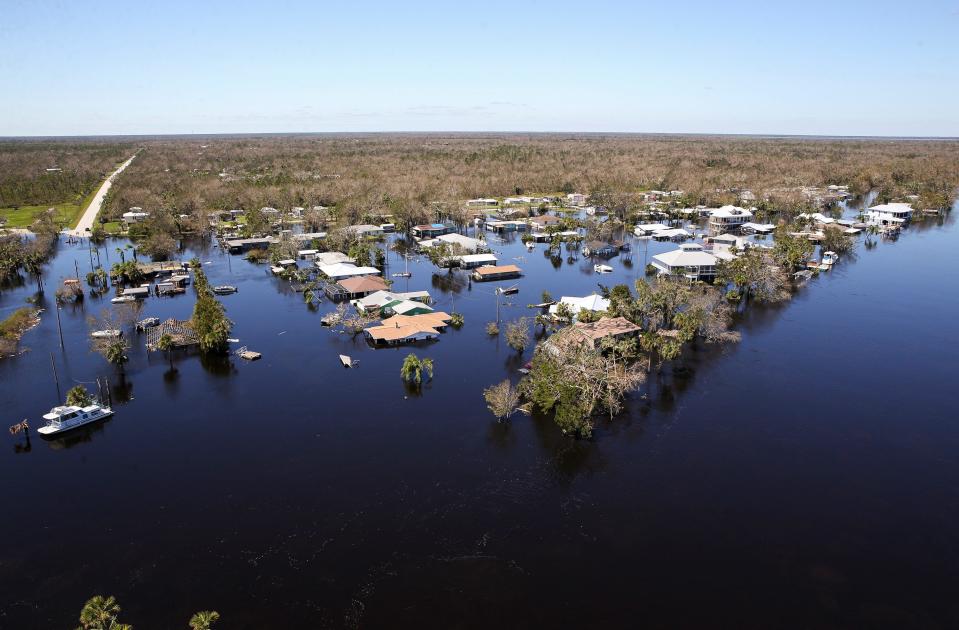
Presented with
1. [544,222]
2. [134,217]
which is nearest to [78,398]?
[134,217]

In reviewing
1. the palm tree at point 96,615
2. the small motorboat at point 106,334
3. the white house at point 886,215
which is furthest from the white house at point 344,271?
the white house at point 886,215

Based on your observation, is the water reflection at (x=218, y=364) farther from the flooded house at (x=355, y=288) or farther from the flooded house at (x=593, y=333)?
the flooded house at (x=593, y=333)

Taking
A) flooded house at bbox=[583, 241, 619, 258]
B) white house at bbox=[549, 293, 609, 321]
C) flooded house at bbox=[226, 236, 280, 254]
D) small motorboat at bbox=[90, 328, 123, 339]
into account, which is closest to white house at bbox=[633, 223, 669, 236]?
flooded house at bbox=[583, 241, 619, 258]

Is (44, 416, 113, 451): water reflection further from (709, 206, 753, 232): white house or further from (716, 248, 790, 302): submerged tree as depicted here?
(709, 206, 753, 232): white house

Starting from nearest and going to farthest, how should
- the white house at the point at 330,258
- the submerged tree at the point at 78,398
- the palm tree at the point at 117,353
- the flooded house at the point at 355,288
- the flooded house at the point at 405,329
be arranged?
the submerged tree at the point at 78,398 < the palm tree at the point at 117,353 < the flooded house at the point at 405,329 < the flooded house at the point at 355,288 < the white house at the point at 330,258

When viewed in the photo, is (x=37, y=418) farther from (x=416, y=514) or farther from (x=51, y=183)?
(x=51, y=183)

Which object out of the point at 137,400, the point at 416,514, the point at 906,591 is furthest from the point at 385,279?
the point at 906,591
